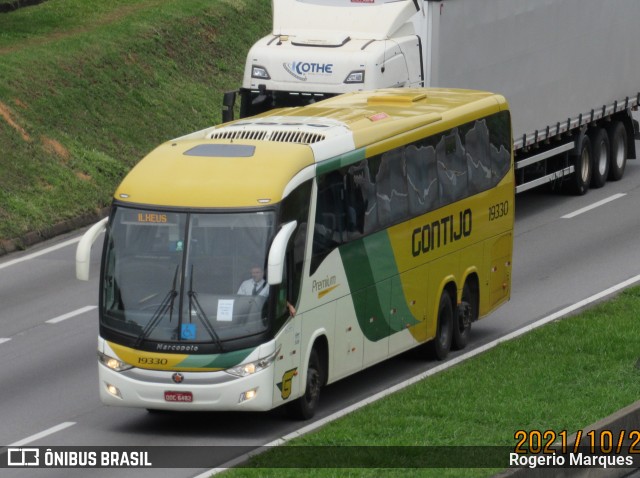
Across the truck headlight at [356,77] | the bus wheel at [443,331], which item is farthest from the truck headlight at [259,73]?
the bus wheel at [443,331]

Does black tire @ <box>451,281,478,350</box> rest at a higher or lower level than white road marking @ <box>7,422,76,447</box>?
lower

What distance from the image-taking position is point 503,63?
86.8ft

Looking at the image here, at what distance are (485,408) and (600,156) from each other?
51.1 ft

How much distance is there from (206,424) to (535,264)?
9329 millimetres

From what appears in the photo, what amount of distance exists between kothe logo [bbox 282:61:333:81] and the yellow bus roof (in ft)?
Result: 17.0

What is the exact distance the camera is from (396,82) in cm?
2445

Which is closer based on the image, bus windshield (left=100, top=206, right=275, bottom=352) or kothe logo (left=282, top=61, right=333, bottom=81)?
bus windshield (left=100, top=206, right=275, bottom=352)

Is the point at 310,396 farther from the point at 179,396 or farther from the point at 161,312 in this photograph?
the point at 161,312

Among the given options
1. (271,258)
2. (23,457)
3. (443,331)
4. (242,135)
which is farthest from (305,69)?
(23,457)

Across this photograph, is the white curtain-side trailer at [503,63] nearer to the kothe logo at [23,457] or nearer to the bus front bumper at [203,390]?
the bus front bumper at [203,390]

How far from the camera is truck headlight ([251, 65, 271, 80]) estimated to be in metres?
24.6

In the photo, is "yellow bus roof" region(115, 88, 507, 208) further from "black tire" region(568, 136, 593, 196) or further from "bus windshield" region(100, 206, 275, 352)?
"black tire" region(568, 136, 593, 196)

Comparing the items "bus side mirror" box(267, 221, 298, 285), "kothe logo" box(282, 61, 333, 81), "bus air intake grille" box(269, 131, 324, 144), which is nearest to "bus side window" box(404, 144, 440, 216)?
"bus air intake grille" box(269, 131, 324, 144)

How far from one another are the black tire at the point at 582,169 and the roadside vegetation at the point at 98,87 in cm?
818
